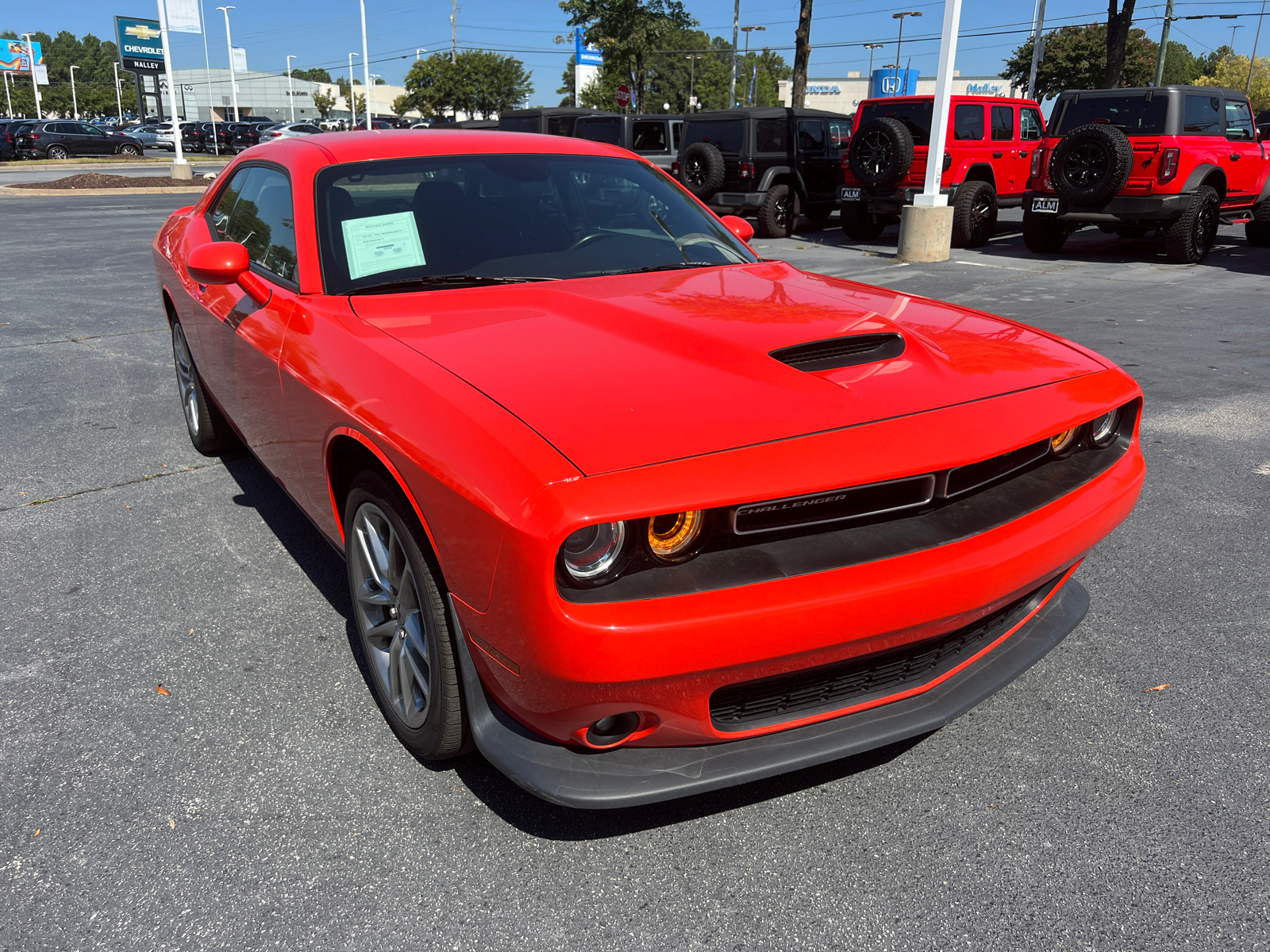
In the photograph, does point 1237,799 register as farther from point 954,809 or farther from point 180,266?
point 180,266

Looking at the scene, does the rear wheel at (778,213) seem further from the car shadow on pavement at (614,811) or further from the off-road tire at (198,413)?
the car shadow on pavement at (614,811)

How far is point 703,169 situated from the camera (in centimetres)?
1465

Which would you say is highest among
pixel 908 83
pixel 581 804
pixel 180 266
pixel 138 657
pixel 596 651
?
pixel 908 83

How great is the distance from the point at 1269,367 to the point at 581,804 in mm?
6930

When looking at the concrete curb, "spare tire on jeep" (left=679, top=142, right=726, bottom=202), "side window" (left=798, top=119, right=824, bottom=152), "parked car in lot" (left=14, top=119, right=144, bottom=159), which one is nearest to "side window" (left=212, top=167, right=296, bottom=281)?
"spare tire on jeep" (left=679, top=142, right=726, bottom=202)

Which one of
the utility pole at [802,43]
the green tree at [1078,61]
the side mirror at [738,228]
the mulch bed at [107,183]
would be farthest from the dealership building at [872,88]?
the side mirror at [738,228]

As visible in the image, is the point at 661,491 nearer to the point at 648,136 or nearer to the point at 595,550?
the point at 595,550

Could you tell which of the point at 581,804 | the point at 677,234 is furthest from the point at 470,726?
the point at 677,234

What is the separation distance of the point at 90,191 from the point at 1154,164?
2246 cm

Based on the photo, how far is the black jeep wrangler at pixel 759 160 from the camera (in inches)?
563

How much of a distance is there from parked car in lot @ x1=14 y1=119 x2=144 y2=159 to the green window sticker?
43566 mm

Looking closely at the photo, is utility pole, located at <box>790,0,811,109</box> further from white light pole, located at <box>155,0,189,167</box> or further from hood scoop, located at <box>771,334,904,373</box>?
hood scoop, located at <box>771,334,904,373</box>

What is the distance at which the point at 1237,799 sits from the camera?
2.28m

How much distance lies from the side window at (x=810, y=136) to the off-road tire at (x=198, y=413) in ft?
39.2
